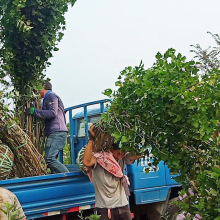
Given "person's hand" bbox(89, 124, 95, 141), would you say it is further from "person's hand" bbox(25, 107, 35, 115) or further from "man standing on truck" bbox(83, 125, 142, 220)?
"person's hand" bbox(25, 107, 35, 115)

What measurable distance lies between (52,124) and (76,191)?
92 centimetres

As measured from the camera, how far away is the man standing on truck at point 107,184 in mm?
3686

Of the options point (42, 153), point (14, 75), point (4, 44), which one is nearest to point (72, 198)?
point (42, 153)

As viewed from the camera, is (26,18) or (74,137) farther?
(74,137)

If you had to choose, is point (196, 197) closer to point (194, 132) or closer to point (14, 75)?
point (194, 132)

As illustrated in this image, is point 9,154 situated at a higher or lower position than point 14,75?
lower

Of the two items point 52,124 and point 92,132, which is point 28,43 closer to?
point 52,124

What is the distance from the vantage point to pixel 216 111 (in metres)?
2.04

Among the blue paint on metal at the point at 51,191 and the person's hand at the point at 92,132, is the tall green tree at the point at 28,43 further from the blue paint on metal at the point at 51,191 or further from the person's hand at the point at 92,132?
the person's hand at the point at 92,132

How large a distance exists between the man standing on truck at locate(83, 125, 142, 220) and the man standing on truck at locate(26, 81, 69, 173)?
2.52ft

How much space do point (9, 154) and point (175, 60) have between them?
2.21 meters

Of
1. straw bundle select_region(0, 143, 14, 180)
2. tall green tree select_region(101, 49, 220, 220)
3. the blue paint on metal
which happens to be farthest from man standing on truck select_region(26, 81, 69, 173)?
tall green tree select_region(101, 49, 220, 220)

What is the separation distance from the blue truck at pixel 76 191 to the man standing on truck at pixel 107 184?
0.43 meters

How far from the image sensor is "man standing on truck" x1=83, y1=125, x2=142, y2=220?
3.69m
